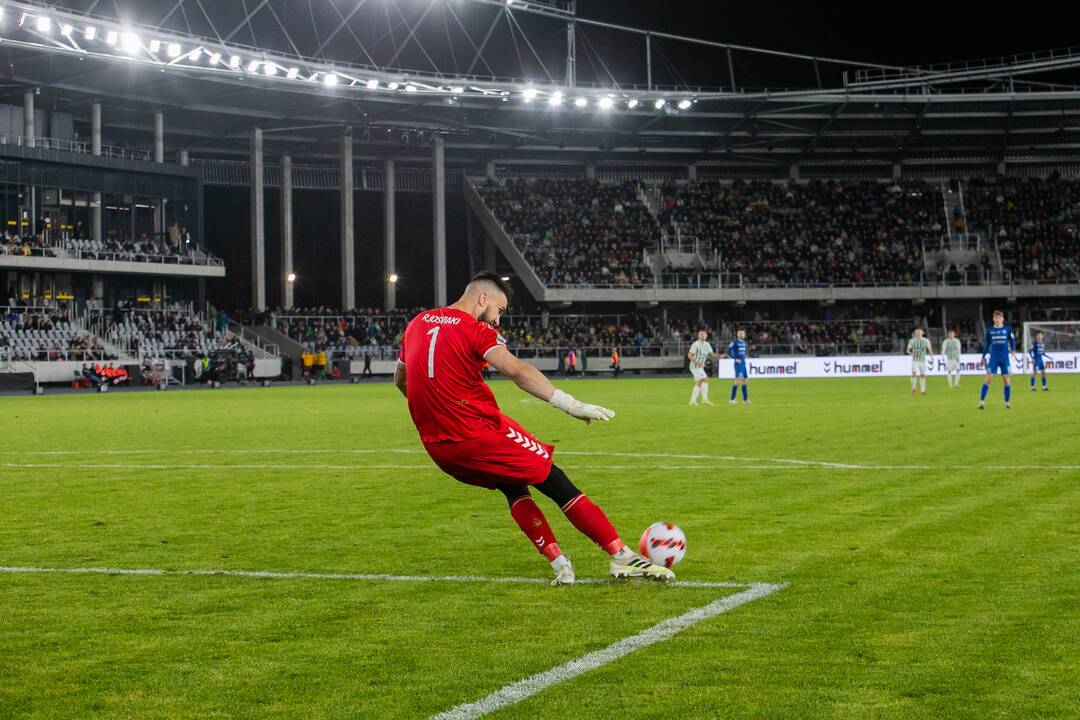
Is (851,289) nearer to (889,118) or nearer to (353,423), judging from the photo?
(889,118)

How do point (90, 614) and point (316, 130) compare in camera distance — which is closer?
point (90, 614)

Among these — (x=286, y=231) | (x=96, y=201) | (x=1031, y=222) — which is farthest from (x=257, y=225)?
(x=1031, y=222)

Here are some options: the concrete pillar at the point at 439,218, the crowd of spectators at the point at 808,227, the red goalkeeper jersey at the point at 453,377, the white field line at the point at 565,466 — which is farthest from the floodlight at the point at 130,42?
the red goalkeeper jersey at the point at 453,377

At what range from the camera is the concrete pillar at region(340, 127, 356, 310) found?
73562mm

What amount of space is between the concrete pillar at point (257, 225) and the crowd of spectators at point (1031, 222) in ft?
144

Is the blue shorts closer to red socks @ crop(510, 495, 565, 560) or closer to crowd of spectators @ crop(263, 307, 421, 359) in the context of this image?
red socks @ crop(510, 495, 565, 560)

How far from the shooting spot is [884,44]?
3081 inches

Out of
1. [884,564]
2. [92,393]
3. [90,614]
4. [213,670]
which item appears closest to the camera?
[213,670]

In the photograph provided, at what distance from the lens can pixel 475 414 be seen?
25.2ft

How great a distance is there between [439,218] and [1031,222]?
36.9 meters

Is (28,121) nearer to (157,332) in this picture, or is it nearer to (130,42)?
(130,42)

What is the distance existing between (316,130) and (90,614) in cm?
7064

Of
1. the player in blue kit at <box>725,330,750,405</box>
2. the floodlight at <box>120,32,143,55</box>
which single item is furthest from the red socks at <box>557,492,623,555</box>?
the floodlight at <box>120,32,143,55</box>

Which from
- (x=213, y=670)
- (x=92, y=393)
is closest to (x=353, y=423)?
(x=213, y=670)
